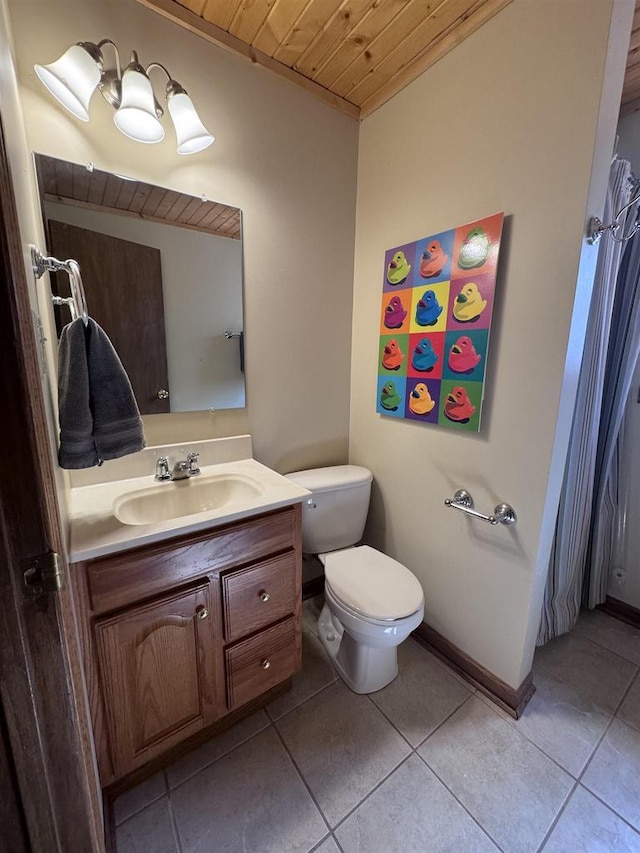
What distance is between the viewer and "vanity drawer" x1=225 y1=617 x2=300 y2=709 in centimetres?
118

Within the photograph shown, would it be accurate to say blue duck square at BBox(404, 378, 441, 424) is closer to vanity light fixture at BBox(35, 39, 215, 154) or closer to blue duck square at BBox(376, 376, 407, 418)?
blue duck square at BBox(376, 376, 407, 418)

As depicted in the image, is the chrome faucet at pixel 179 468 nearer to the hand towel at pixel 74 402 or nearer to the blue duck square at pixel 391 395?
the hand towel at pixel 74 402

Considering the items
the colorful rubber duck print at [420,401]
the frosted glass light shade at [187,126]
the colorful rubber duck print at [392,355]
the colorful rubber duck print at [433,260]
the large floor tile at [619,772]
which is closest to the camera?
the large floor tile at [619,772]

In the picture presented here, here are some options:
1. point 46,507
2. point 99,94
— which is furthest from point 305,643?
point 99,94

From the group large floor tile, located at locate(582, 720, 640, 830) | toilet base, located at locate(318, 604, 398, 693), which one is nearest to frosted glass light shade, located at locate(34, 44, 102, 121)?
toilet base, located at locate(318, 604, 398, 693)

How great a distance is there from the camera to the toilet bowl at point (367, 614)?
1252 millimetres

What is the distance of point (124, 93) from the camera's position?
3.57 ft

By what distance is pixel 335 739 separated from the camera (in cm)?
125

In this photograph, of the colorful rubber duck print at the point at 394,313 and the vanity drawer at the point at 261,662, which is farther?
the colorful rubber duck print at the point at 394,313

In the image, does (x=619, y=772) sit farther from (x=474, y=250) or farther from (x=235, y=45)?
(x=235, y=45)

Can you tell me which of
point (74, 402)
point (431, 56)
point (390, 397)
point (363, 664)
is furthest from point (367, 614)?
point (431, 56)

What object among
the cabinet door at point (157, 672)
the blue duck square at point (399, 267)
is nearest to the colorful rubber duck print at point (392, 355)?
the blue duck square at point (399, 267)

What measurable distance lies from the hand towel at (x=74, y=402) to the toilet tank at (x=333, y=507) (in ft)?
2.97

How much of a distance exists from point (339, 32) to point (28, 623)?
200 centimetres
